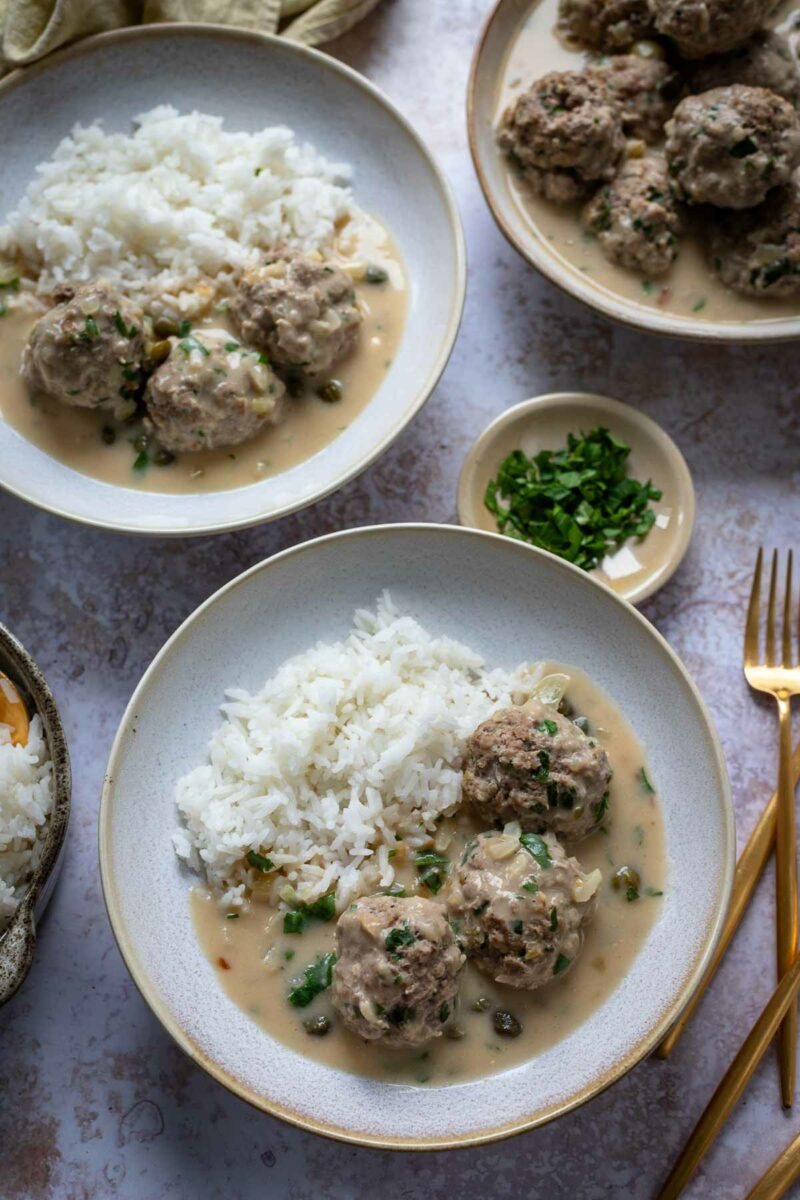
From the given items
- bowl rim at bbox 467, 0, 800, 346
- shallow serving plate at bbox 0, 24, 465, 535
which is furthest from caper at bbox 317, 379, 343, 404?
bowl rim at bbox 467, 0, 800, 346

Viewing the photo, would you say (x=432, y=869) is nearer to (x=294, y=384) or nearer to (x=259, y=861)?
(x=259, y=861)

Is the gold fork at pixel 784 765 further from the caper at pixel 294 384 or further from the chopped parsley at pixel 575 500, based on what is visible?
the caper at pixel 294 384

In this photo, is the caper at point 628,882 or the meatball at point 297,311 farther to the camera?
the meatball at point 297,311

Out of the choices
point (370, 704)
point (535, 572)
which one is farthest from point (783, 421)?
point (370, 704)

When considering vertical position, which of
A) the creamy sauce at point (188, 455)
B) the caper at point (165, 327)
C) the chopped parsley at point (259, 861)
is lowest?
the chopped parsley at point (259, 861)

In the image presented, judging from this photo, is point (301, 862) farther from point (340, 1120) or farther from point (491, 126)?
point (491, 126)

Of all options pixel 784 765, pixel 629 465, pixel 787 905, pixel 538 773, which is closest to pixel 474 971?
pixel 538 773

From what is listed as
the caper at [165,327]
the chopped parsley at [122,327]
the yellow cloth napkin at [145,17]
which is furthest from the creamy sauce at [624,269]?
the chopped parsley at [122,327]
